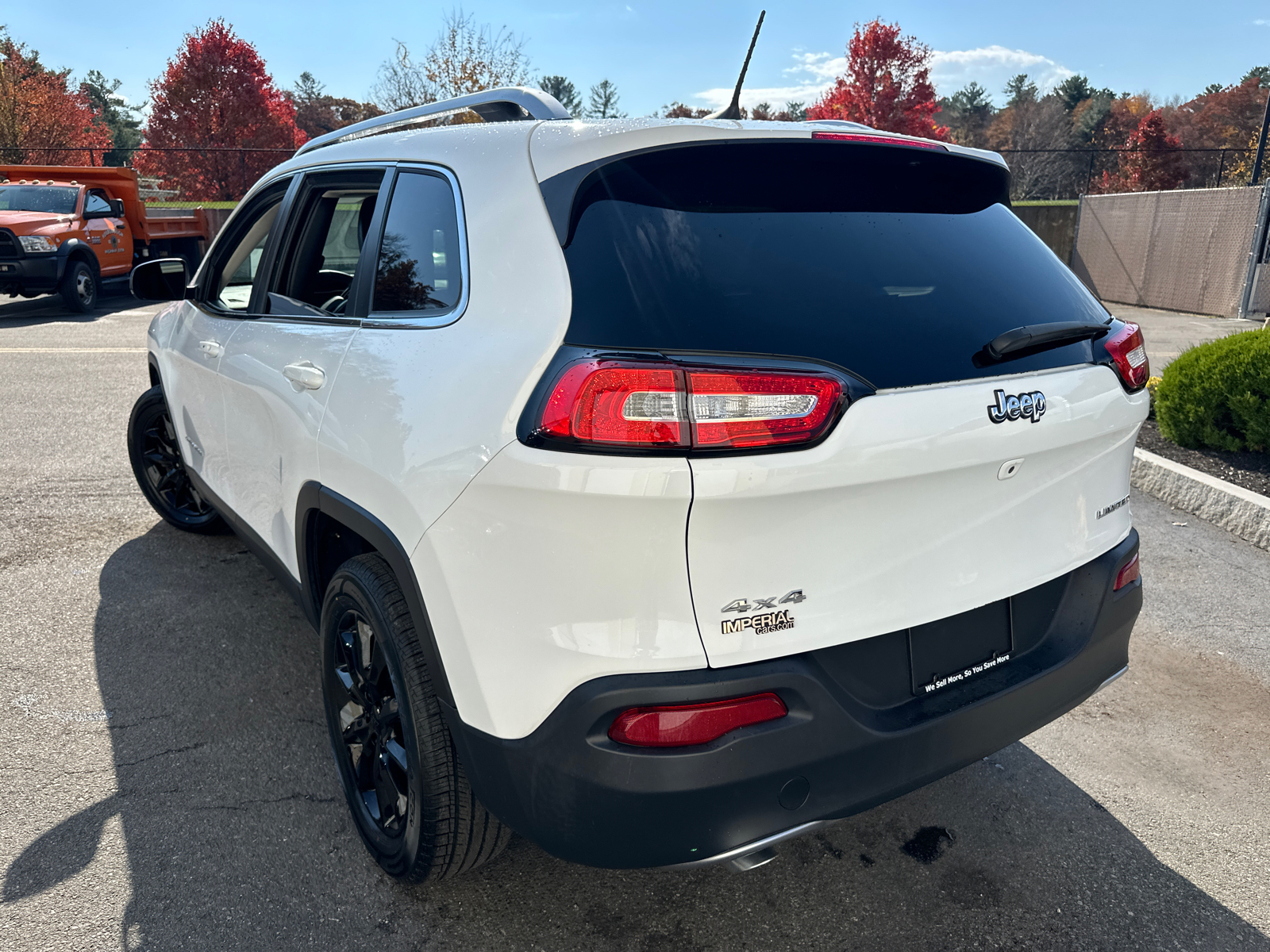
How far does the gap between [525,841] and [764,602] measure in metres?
1.30

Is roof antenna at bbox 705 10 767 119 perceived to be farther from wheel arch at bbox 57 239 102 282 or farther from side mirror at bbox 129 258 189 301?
wheel arch at bbox 57 239 102 282

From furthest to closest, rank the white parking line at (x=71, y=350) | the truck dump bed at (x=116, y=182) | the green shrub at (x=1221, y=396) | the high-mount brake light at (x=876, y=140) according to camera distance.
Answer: the truck dump bed at (x=116, y=182), the white parking line at (x=71, y=350), the green shrub at (x=1221, y=396), the high-mount brake light at (x=876, y=140)

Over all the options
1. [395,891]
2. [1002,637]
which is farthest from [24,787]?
[1002,637]

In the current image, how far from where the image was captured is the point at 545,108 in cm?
252

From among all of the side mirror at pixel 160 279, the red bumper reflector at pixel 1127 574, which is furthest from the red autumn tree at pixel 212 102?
the red bumper reflector at pixel 1127 574

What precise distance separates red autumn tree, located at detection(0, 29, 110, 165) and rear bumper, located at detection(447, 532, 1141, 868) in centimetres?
2933

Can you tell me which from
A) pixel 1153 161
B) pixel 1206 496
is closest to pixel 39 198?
pixel 1206 496

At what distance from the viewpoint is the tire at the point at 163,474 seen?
4871 mm

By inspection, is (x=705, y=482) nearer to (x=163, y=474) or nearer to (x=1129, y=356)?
(x=1129, y=356)

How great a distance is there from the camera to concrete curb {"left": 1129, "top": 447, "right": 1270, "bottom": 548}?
4941 mm

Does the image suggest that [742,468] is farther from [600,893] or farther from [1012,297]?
[600,893]

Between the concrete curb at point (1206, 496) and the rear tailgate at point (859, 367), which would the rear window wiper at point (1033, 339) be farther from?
the concrete curb at point (1206, 496)

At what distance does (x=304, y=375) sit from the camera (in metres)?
2.60

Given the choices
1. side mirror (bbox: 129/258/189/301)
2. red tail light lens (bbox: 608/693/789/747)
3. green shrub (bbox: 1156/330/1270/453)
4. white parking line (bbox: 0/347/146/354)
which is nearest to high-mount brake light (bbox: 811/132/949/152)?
red tail light lens (bbox: 608/693/789/747)
